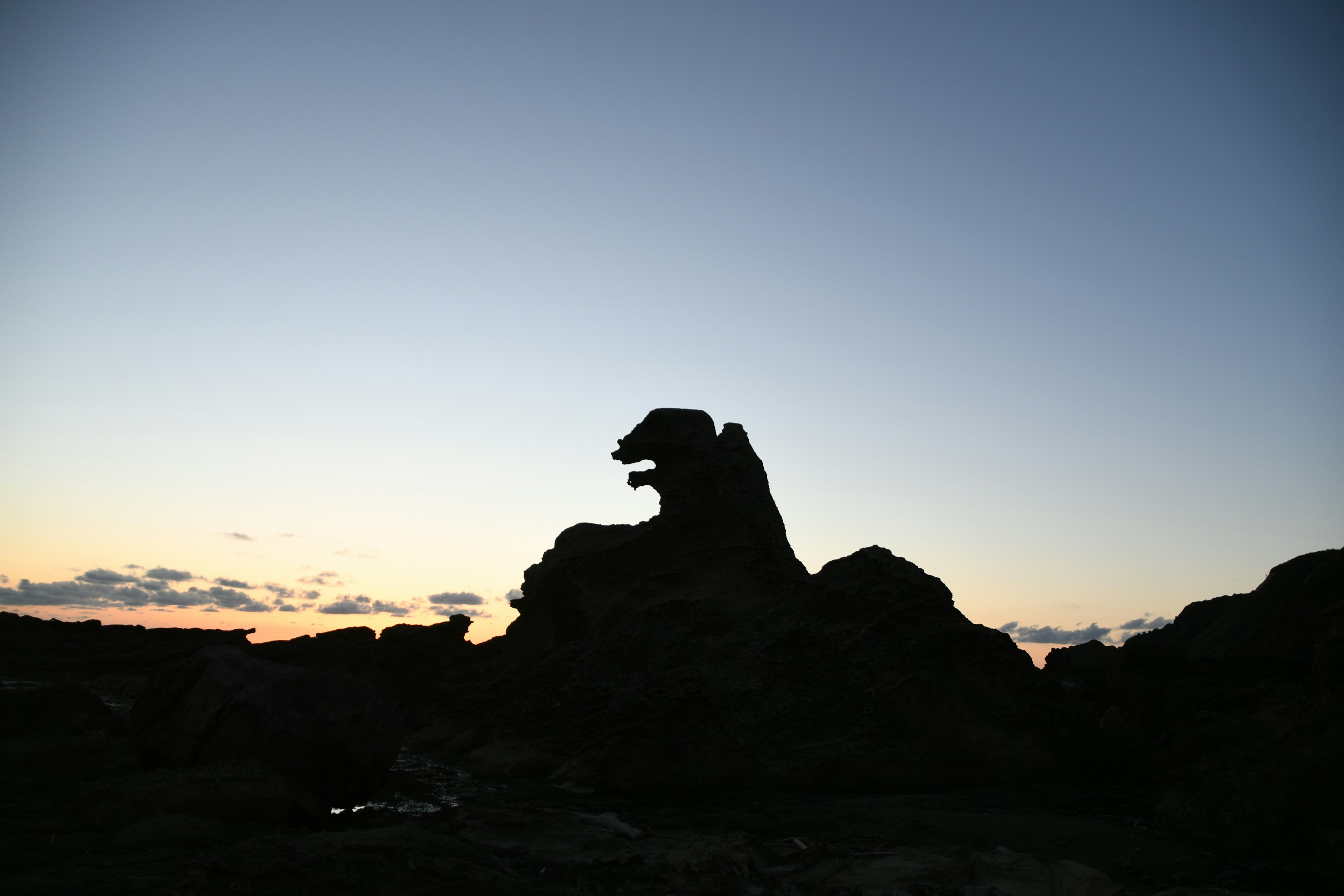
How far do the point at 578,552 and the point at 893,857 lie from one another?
16.6 m

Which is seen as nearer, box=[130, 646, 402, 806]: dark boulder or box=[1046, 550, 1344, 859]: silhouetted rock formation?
box=[1046, 550, 1344, 859]: silhouetted rock formation

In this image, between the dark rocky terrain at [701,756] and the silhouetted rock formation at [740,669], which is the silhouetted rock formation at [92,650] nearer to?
the dark rocky terrain at [701,756]

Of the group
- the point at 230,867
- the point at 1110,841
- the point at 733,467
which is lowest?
the point at 1110,841

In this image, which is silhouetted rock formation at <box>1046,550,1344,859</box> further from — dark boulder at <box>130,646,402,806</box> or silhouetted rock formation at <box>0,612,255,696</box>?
silhouetted rock formation at <box>0,612,255,696</box>

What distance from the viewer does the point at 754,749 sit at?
15.8 m

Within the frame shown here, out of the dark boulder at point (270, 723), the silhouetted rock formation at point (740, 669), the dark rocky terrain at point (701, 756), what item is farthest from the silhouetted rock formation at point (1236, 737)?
the dark boulder at point (270, 723)

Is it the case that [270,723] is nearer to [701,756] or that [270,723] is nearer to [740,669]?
[701,756]

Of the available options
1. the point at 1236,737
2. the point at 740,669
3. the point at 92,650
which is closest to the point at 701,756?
the point at 740,669

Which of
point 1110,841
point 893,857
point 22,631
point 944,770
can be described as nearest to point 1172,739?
point 944,770

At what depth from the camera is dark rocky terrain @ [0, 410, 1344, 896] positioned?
8453mm

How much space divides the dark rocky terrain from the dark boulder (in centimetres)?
4

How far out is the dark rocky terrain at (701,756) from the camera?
8.45 meters

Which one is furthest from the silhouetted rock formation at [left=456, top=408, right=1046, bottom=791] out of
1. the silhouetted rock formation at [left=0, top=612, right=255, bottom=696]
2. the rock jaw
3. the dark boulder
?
the silhouetted rock formation at [left=0, top=612, right=255, bottom=696]

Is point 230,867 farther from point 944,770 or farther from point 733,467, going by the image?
point 733,467
